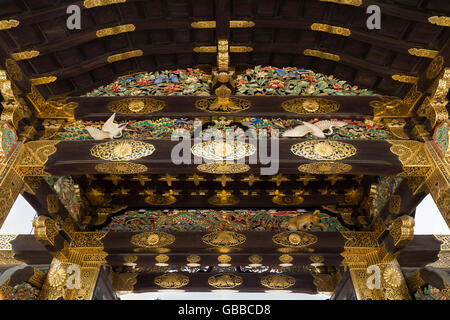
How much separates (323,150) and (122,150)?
230 centimetres

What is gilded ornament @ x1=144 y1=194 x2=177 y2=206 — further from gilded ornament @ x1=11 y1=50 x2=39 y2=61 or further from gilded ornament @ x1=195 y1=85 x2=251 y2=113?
gilded ornament @ x1=11 y1=50 x2=39 y2=61

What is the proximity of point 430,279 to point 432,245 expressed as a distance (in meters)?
0.50

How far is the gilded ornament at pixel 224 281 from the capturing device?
6520 millimetres

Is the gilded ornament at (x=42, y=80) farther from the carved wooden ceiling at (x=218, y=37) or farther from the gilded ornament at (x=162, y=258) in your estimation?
the gilded ornament at (x=162, y=258)

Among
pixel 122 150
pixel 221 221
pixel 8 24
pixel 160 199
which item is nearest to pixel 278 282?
pixel 221 221

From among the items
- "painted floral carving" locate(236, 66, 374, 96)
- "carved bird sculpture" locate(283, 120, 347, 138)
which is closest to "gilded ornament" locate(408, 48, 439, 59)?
"painted floral carving" locate(236, 66, 374, 96)

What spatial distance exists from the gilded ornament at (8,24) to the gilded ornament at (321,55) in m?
3.45

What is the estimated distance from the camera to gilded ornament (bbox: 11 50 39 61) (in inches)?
175

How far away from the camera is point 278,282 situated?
657 cm

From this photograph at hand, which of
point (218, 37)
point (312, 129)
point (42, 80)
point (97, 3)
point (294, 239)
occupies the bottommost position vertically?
point (294, 239)

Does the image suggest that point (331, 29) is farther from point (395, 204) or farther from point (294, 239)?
point (294, 239)

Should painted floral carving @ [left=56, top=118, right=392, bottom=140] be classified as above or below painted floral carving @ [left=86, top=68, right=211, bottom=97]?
below

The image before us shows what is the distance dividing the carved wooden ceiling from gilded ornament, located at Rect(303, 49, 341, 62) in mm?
51

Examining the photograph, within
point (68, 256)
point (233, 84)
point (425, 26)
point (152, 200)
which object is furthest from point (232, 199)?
point (425, 26)
